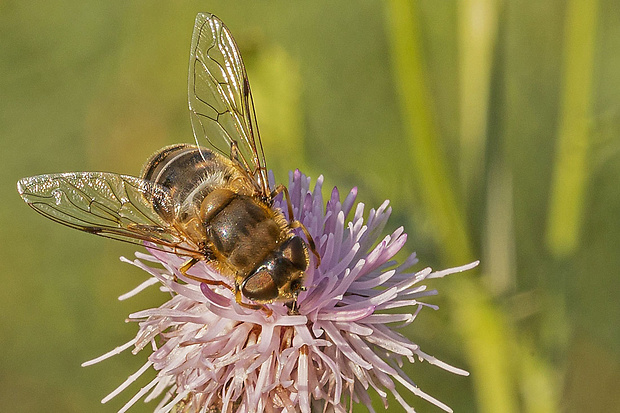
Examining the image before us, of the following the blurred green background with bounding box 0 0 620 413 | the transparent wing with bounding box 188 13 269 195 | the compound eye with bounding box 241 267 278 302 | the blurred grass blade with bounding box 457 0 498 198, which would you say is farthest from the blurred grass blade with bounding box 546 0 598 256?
the compound eye with bounding box 241 267 278 302

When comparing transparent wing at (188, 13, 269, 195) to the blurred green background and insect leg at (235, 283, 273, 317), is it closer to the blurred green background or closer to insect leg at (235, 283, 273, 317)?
the blurred green background

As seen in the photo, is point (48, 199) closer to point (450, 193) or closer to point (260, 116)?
point (260, 116)

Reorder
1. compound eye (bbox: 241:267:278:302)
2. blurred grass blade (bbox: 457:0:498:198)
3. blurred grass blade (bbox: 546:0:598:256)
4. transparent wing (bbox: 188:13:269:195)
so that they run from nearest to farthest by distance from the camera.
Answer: compound eye (bbox: 241:267:278:302), transparent wing (bbox: 188:13:269:195), blurred grass blade (bbox: 546:0:598:256), blurred grass blade (bbox: 457:0:498:198)

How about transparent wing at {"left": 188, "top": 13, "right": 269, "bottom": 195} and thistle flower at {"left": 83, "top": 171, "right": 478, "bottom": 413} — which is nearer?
thistle flower at {"left": 83, "top": 171, "right": 478, "bottom": 413}

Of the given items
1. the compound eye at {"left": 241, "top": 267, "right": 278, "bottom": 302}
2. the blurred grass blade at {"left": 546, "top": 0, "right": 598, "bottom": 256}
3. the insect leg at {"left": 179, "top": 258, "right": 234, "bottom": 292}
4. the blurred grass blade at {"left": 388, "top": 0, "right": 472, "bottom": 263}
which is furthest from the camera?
the blurred grass blade at {"left": 546, "top": 0, "right": 598, "bottom": 256}

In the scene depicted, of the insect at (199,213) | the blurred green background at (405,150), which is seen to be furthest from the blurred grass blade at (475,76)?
the insect at (199,213)

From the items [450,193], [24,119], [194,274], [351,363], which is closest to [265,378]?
[351,363]

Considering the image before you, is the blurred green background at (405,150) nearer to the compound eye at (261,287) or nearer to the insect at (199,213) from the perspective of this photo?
the insect at (199,213)

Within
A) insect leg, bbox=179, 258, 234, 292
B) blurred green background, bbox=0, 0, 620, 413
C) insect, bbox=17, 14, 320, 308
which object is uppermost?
insect, bbox=17, 14, 320, 308
